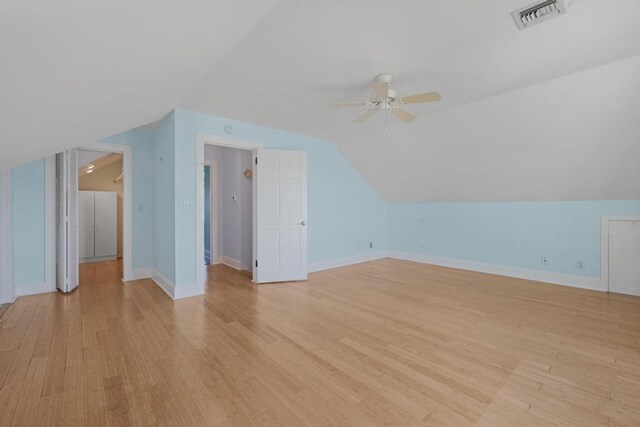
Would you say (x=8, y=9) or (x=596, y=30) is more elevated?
(x=596, y=30)

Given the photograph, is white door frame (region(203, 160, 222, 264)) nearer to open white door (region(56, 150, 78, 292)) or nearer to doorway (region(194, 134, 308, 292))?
doorway (region(194, 134, 308, 292))

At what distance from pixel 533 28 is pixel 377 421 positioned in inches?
119

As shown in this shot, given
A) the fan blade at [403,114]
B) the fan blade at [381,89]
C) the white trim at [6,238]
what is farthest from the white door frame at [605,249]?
the white trim at [6,238]

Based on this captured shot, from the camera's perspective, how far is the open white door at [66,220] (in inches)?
149

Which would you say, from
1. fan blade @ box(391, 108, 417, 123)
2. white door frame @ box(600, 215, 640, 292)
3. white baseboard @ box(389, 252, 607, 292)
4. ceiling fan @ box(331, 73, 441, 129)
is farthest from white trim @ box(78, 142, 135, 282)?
white door frame @ box(600, 215, 640, 292)

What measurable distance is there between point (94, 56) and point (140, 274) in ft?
13.4

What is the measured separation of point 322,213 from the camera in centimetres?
545

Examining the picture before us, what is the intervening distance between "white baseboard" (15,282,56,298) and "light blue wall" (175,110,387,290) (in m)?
1.95

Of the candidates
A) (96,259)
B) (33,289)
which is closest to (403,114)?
(33,289)

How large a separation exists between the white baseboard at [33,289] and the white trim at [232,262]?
2.65 m

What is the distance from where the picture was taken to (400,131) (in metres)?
4.61

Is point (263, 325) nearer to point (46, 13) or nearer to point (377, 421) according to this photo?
point (377, 421)

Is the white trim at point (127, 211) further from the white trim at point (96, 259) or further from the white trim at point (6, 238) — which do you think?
the white trim at point (96, 259)

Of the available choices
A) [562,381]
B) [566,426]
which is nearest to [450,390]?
[566,426]
